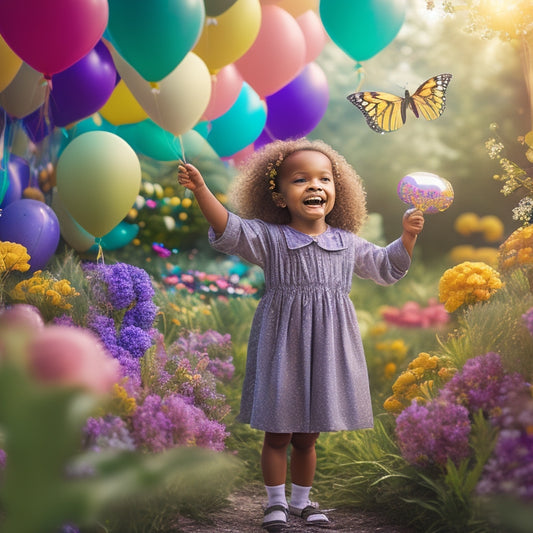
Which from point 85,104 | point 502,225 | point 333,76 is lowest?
point 85,104

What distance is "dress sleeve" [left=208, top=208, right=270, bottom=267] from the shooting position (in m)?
2.02

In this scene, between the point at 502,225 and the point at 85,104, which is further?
the point at 502,225

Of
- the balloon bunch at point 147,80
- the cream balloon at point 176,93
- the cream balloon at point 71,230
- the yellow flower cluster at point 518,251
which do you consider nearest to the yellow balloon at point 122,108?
the balloon bunch at point 147,80

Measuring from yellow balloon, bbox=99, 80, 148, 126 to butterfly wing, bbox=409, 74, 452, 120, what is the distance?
1625mm

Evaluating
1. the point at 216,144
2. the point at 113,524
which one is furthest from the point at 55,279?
the point at 216,144

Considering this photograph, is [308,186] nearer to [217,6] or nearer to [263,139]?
[217,6]

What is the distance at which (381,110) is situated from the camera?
2.23m

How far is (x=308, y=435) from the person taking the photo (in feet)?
6.79

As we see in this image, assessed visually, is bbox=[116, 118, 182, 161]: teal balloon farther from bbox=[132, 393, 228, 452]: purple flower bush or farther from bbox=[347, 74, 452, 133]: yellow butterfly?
bbox=[132, 393, 228, 452]: purple flower bush

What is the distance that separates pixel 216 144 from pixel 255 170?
147 centimetres

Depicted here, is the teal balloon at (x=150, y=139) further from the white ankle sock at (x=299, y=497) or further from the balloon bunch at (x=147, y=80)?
the white ankle sock at (x=299, y=497)

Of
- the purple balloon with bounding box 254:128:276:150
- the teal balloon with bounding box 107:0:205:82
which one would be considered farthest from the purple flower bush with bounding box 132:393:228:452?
the purple balloon with bounding box 254:128:276:150

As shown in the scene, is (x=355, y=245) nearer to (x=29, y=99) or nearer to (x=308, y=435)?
(x=308, y=435)

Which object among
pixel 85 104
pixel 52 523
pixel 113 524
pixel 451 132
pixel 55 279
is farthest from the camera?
pixel 451 132
